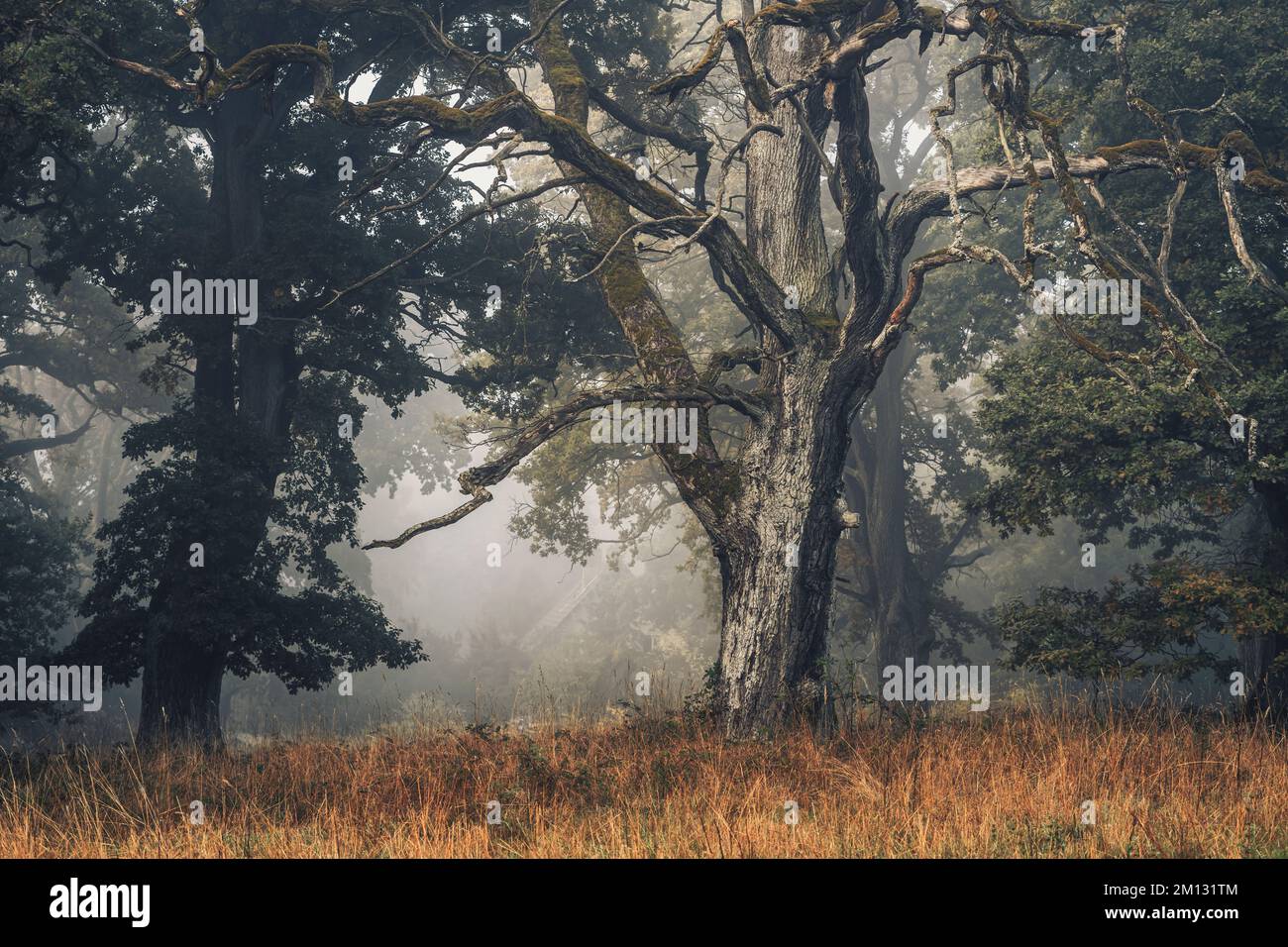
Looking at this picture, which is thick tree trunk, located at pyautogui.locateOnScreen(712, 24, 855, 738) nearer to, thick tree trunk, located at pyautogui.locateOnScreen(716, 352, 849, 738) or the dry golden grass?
thick tree trunk, located at pyautogui.locateOnScreen(716, 352, 849, 738)

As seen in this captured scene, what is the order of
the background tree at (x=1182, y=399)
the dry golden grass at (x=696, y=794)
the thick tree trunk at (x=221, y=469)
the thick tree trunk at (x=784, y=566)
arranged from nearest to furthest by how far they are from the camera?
the dry golden grass at (x=696, y=794), the thick tree trunk at (x=784, y=566), the background tree at (x=1182, y=399), the thick tree trunk at (x=221, y=469)

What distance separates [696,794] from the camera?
673 cm

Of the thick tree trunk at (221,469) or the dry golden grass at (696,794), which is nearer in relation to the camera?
the dry golden grass at (696,794)

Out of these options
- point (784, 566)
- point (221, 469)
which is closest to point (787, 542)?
point (784, 566)

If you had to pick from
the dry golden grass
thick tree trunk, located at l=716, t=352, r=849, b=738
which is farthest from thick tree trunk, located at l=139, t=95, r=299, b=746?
thick tree trunk, located at l=716, t=352, r=849, b=738

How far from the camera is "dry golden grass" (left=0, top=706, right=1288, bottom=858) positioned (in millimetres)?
5523

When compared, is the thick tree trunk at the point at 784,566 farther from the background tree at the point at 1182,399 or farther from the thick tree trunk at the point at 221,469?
the thick tree trunk at the point at 221,469

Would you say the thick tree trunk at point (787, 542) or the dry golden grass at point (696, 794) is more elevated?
the thick tree trunk at point (787, 542)

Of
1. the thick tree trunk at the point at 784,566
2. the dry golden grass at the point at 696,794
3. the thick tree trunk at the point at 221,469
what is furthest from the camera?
the thick tree trunk at the point at 221,469

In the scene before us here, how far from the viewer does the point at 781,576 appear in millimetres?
10461

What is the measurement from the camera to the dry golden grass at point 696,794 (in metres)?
5.52

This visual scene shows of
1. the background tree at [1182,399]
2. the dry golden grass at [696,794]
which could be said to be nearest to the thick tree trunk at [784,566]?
the dry golden grass at [696,794]
